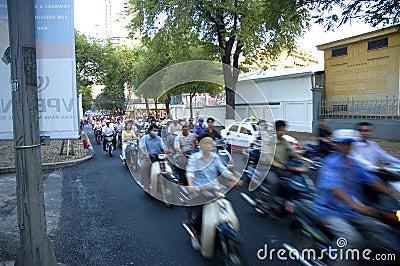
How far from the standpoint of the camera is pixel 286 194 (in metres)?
5.11

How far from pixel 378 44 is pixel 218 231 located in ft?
55.6

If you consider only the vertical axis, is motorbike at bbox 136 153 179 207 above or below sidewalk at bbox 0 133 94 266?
above

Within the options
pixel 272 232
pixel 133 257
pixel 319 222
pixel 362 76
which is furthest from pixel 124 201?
pixel 362 76

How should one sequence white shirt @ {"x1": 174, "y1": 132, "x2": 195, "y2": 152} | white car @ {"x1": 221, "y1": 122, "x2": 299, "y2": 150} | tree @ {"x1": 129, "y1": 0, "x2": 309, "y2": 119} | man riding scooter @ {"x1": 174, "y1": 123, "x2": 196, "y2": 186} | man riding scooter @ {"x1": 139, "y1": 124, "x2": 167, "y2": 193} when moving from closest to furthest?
man riding scooter @ {"x1": 174, "y1": 123, "x2": 196, "y2": 186}
man riding scooter @ {"x1": 139, "y1": 124, "x2": 167, "y2": 193}
white shirt @ {"x1": 174, "y1": 132, "x2": 195, "y2": 152}
white car @ {"x1": 221, "y1": 122, "x2": 299, "y2": 150}
tree @ {"x1": 129, "y1": 0, "x2": 309, "y2": 119}

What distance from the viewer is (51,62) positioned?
13.5 ft

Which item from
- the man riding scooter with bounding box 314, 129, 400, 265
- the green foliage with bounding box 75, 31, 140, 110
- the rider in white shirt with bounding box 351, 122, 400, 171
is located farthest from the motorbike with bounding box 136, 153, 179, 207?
the green foliage with bounding box 75, 31, 140, 110

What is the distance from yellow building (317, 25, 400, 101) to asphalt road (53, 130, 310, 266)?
42.8ft

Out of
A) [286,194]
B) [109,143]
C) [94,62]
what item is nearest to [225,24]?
[109,143]

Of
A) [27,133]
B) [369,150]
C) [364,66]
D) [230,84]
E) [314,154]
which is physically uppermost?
[364,66]

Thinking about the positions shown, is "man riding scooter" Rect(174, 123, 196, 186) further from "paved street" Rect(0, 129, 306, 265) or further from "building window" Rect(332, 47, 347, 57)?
"building window" Rect(332, 47, 347, 57)

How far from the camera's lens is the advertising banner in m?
3.96

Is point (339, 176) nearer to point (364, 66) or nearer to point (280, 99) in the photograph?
point (364, 66)

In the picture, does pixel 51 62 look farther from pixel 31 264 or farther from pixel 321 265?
pixel 321 265

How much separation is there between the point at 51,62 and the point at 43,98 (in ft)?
1.46
